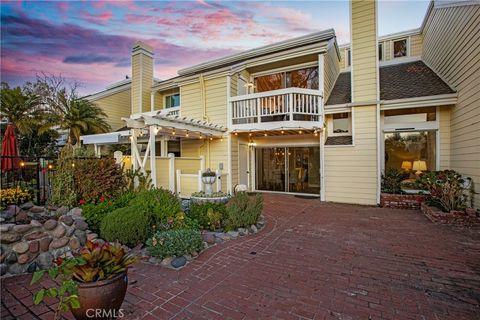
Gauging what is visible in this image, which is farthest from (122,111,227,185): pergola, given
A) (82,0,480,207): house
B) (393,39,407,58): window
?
(393,39,407,58): window

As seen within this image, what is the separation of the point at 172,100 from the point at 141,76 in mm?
2202

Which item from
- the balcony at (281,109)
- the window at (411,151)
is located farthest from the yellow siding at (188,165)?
the window at (411,151)

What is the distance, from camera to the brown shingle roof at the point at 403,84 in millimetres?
8173

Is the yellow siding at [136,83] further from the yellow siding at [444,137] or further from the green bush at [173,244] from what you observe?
the yellow siding at [444,137]

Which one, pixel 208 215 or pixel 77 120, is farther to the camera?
pixel 77 120

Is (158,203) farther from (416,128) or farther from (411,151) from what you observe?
(416,128)

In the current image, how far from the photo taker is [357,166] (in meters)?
8.59

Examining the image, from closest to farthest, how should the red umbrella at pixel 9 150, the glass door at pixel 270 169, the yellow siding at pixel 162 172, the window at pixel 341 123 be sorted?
the red umbrella at pixel 9 150
the yellow siding at pixel 162 172
the window at pixel 341 123
the glass door at pixel 270 169

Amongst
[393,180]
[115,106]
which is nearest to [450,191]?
[393,180]

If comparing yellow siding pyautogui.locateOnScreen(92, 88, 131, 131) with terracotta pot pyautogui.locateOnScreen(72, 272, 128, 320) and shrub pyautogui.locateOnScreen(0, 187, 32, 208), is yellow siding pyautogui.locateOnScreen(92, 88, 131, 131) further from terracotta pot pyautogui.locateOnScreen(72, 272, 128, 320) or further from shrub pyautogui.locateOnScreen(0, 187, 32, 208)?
terracotta pot pyautogui.locateOnScreen(72, 272, 128, 320)

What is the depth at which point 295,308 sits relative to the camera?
8.89 feet

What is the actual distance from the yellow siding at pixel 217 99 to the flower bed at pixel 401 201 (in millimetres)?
6618

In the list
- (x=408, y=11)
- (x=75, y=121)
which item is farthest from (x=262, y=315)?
(x=75, y=121)

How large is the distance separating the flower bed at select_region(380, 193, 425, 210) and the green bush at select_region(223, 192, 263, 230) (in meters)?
5.14
